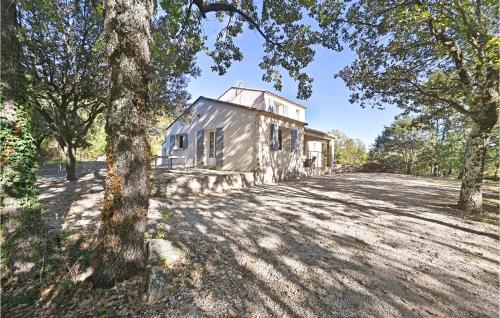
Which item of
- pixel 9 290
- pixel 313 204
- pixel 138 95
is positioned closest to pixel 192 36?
pixel 138 95

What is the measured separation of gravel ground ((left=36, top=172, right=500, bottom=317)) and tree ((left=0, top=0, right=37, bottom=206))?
1.34 meters

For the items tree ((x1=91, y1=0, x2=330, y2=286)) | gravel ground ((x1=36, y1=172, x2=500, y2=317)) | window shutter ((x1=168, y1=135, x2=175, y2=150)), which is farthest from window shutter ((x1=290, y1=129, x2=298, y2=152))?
tree ((x1=91, y1=0, x2=330, y2=286))

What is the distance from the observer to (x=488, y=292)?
107 inches

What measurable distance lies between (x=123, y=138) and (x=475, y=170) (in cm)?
863

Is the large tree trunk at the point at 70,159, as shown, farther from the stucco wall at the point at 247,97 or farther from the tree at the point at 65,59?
the stucco wall at the point at 247,97

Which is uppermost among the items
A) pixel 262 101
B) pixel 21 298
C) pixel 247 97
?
pixel 247 97

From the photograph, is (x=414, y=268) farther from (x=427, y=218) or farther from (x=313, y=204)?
(x=313, y=204)

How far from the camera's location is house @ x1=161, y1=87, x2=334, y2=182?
38.2 ft

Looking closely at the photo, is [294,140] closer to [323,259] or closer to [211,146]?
[211,146]

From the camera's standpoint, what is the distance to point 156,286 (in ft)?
8.46

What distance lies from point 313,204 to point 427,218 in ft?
9.38

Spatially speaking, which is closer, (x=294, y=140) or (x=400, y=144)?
(x=294, y=140)

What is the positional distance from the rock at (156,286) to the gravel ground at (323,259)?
102mm

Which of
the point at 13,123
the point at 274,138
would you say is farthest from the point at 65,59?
the point at 274,138
